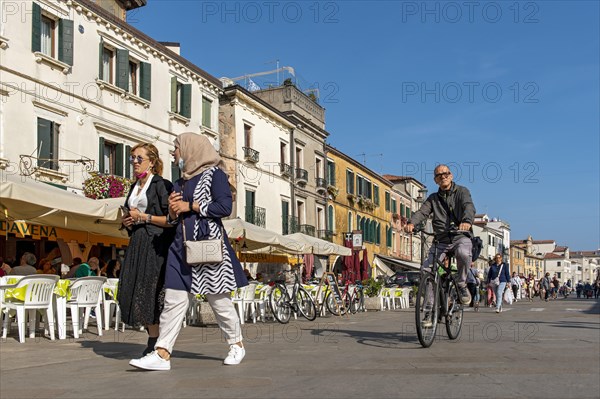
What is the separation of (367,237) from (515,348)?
1699 inches

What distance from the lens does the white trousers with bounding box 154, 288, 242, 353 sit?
5.41 meters

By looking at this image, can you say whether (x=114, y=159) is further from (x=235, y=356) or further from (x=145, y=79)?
(x=235, y=356)

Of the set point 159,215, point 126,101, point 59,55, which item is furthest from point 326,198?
point 159,215

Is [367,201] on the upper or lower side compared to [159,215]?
upper

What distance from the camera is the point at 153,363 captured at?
5.27 m

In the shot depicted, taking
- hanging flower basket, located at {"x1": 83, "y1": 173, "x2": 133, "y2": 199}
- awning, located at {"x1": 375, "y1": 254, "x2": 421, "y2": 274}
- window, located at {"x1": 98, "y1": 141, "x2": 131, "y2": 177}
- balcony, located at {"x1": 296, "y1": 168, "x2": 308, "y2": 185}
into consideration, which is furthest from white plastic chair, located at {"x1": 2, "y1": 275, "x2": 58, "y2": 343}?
awning, located at {"x1": 375, "y1": 254, "x2": 421, "y2": 274}

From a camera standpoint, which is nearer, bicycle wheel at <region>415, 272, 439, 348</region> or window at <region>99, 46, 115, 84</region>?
bicycle wheel at <region>415, 272, 439, 348</region>

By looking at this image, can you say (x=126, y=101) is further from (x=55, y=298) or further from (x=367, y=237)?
(x=367, y=237)

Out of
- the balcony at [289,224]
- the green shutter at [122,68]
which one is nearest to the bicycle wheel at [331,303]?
the green shutter at [122,68]

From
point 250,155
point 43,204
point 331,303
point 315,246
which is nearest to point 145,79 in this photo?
point 250,155

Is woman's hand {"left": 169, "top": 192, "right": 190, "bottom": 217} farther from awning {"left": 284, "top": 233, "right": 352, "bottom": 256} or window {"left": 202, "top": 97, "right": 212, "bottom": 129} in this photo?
window {"left": 202, "top": 97, "right": 212, "bottom": 129}

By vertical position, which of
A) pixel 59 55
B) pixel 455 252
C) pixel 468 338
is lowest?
pixel 468 338

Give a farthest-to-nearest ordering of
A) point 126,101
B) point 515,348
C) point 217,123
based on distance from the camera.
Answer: point 217,123 → point 126,101 → point 515,348

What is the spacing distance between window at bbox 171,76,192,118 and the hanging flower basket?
6.53 meters
